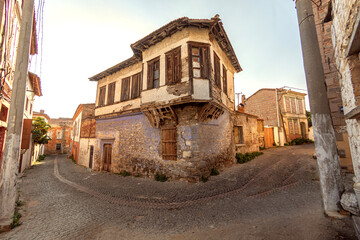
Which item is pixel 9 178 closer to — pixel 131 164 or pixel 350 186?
pixel 131 164

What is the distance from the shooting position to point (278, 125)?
18578mm

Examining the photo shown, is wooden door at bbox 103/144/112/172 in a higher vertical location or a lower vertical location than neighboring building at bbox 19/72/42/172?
lower

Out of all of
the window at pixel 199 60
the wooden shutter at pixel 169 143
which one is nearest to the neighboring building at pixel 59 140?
the wooden shutter at pixel 169 143

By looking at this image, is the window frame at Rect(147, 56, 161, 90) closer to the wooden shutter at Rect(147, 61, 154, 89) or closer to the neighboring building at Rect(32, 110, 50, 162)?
the wooden shutter at Rect(147, 61, 154, 89)

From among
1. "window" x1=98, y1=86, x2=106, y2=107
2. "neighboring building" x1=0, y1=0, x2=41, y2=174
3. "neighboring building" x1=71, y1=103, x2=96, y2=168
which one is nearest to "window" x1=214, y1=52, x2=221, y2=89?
"neighboring building" x1=0, y1=0, x2=41, y2=174

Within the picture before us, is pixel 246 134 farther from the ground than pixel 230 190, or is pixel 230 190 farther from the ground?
pixel 246 134

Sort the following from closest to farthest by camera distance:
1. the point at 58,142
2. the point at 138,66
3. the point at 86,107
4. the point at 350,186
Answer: the point at 350,186, the point at 138,66, the point at 86,107, the point at 58,142

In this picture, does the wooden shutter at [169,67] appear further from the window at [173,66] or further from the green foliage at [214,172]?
the green foliage at [214,172]

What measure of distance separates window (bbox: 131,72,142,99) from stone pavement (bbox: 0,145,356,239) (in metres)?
5.99

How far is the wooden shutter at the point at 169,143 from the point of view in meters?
8.09

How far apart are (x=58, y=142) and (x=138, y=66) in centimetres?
2936

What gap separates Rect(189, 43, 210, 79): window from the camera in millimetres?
7657

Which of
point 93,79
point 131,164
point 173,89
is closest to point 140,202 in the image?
point 131,164

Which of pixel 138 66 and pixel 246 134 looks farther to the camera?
pixel 246 134
